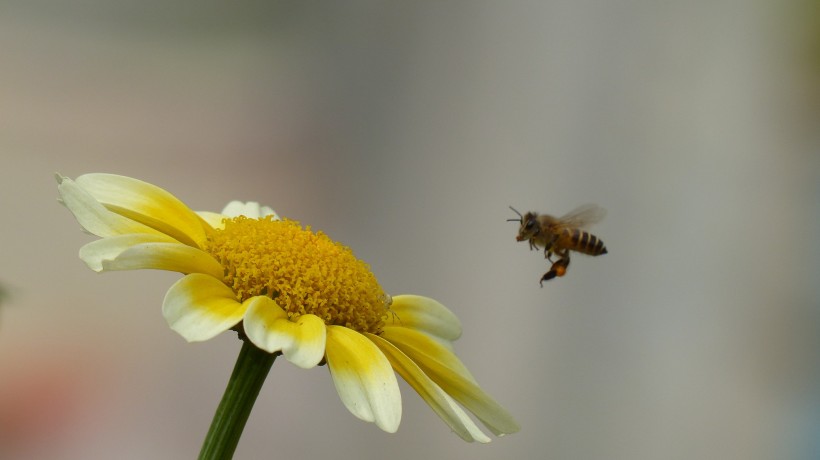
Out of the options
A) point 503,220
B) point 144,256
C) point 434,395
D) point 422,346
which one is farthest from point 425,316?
point 503,220

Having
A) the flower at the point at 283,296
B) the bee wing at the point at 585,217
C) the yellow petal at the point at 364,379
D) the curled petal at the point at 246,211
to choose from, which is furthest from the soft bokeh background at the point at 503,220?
the yellow petal at the point at 364,379

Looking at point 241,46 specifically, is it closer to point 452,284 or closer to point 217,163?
point 217,163

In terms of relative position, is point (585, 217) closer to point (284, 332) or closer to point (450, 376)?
point (450, 376)

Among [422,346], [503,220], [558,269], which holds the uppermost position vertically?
[503,220]

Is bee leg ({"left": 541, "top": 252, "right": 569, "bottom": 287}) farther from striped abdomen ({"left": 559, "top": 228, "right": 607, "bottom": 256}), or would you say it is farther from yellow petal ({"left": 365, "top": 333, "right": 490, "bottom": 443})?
yellow petal ({"left": 365, "top": 333, "right": 490, "bottom": 443})

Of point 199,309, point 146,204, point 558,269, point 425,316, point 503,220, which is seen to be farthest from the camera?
point 503,220

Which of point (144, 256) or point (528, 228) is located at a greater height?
point (528, 228)

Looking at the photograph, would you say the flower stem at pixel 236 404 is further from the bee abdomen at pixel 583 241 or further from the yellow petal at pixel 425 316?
the bee abdomen at pixel 583 241

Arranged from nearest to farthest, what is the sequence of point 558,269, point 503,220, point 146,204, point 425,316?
point 146,204 → point 425,316 → point 558,269 → point 503,220
